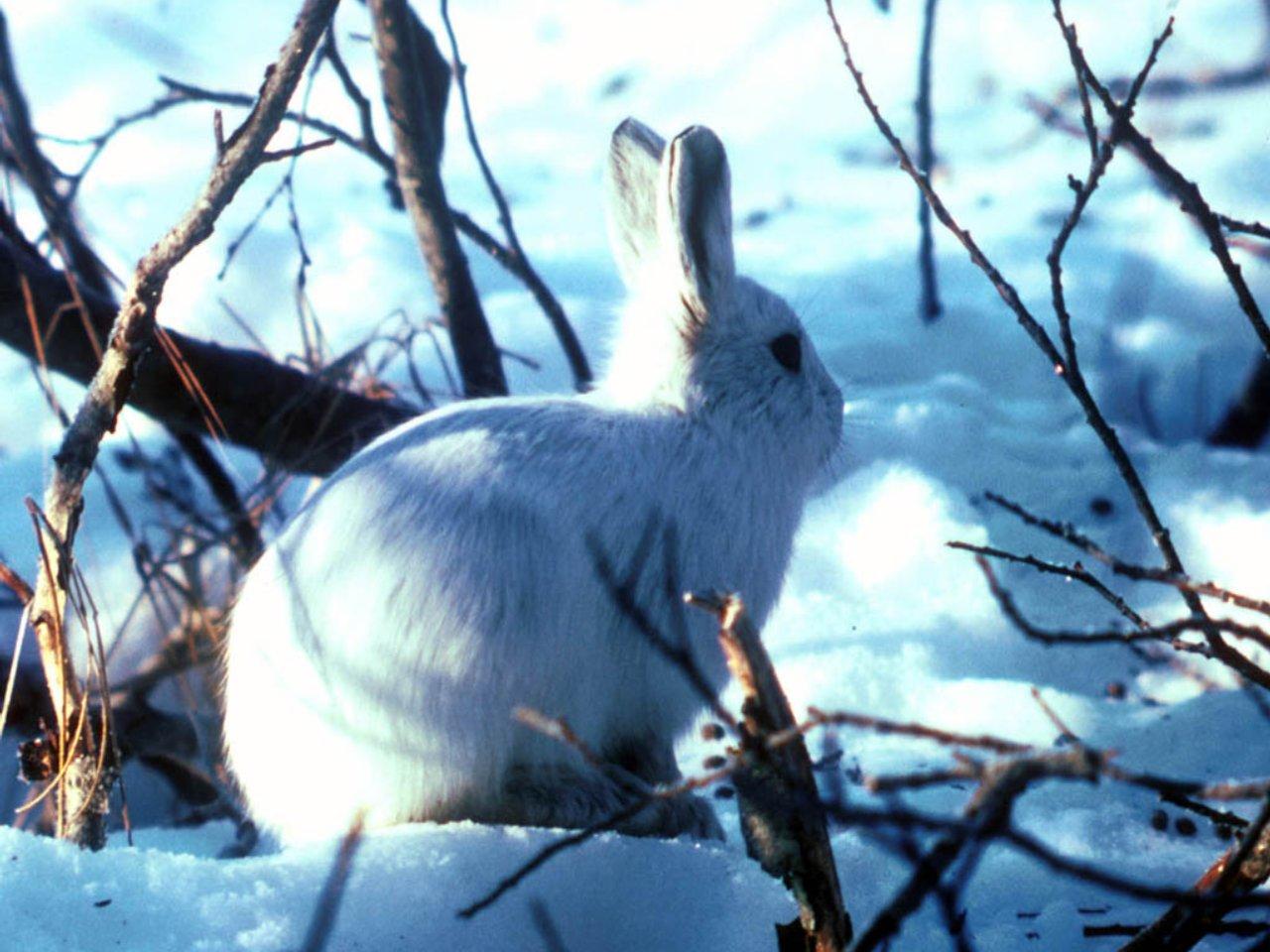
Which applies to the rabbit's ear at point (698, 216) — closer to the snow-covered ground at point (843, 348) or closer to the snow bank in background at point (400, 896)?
the snow-covered ground at point (843, 348)

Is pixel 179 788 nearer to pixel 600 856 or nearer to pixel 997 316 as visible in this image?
pixel 600 856

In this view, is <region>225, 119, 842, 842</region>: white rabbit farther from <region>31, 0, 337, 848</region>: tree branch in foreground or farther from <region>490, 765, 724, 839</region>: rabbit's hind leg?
<region>31, 0, 337, 848</region>: tree branch in foreground

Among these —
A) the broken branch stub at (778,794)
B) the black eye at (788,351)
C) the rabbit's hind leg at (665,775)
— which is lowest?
the rabbit's hind leg at (665,775)

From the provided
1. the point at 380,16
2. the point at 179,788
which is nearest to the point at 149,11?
the point at 380,16

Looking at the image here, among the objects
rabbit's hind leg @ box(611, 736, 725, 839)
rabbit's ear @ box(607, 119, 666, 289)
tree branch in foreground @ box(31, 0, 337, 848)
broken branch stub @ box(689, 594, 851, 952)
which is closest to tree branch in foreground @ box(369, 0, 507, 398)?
rabbit's ear @ box(607, 119, 666, 289)

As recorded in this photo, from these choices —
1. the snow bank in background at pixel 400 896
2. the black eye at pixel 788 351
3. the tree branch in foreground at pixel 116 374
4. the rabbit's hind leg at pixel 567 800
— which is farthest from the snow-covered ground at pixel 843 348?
the black eye at pixel 788 351

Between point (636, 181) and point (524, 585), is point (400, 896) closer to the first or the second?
point (524, 585)
